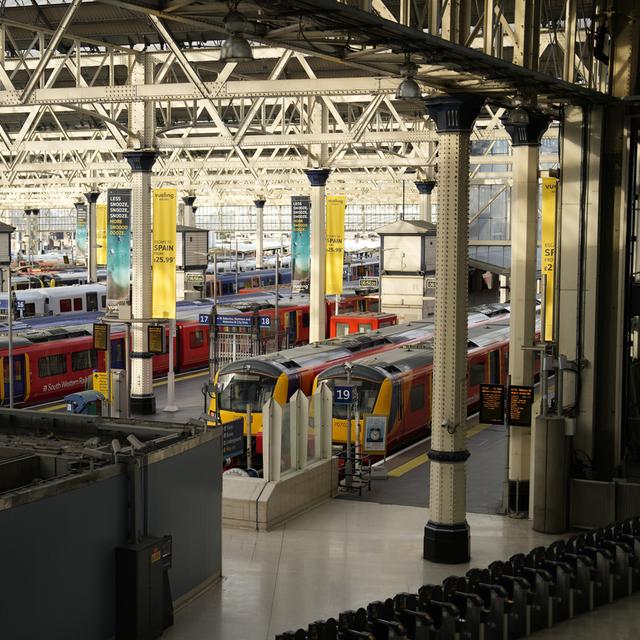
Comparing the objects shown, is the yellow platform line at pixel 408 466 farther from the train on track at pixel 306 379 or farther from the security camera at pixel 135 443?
the security camera at pixel 135 443

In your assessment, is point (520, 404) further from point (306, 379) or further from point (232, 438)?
point (306, 379)

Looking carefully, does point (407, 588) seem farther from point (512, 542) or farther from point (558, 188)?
point (558, 188)

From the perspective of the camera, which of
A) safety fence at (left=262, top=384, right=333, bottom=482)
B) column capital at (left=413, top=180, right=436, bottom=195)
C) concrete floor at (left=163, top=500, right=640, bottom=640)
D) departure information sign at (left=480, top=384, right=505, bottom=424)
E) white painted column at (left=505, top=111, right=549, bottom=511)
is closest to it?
concrete floor at (left=163, top=500, right=640, bottom=640)

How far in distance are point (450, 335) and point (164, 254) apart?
1432cm

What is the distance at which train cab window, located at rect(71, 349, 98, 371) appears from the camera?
111 feet

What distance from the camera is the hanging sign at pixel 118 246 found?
29.7 meters

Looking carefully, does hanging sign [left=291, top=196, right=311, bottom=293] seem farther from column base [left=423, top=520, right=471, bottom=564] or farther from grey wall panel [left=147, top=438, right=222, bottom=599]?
grey wall panel [left=147, top=438, right=222, bottom=599]

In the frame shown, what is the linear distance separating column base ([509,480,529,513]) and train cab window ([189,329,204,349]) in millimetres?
21471

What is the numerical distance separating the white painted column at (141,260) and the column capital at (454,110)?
45.9 feet

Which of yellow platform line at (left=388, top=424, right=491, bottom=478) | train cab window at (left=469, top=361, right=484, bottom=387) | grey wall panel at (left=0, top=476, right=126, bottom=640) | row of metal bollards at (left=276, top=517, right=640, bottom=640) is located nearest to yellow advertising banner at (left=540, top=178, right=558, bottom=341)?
yellow platform line at (left=388, top=424, right=491, bottom=478)

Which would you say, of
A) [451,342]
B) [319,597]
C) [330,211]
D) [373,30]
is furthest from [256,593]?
[330,211]

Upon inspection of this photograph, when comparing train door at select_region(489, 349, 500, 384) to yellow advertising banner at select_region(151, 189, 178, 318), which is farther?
train door at select_region(489, 349, 500, 384)

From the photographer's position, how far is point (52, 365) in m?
32.8

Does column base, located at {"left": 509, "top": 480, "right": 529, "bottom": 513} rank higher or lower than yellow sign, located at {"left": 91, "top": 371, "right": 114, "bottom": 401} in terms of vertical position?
lower
